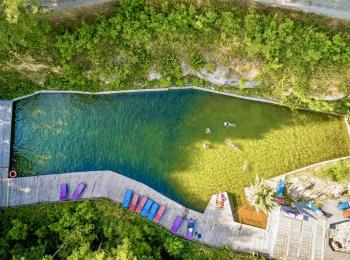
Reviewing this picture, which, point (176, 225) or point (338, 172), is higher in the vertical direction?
point (338, 172)

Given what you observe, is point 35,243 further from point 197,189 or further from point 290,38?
point 290,38

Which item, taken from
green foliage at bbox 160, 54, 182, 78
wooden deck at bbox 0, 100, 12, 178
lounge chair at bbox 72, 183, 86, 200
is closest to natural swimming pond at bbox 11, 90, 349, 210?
wooden deck at bbox 0, 100, 12, 178

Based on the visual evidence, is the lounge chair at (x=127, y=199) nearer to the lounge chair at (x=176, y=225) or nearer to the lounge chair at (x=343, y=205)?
the lounge chair at (x=176, y=225)

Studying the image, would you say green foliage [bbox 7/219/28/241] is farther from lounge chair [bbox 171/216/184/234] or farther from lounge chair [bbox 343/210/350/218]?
Answer: lounge chair [bbox 343/210/350/218]

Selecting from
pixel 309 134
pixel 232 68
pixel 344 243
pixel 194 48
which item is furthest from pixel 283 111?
pixel 344 243

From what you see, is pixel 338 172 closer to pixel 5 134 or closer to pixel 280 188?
pixel 280 188

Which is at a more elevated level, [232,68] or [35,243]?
[232,68]

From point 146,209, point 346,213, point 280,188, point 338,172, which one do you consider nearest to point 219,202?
point 280,188
